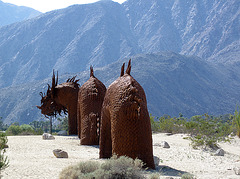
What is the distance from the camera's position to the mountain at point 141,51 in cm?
7650

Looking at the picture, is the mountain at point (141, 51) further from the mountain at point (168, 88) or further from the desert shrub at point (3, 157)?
the desert shrub at point (3, 157)

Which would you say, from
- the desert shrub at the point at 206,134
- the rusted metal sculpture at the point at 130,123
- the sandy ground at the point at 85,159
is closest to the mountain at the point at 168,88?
the desert shrub at the point at 206,134

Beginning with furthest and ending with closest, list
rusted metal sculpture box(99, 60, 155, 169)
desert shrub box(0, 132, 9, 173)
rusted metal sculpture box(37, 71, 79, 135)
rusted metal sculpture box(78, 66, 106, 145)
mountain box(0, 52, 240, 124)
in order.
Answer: mountain box(0, 52, 240, 124) < rusted metal sculpture box(37, 71, 79, 135) < rusted metal sculpture box(78, 66, 106, 145) < rusted metal sculpture box(99, 60, 155, 169) < desert shrub box(0, 132, 9, 173)

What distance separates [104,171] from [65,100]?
9610 millimetres

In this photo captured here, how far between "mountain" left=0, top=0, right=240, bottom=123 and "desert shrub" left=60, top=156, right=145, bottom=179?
60.9 metres

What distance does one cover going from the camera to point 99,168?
6.37 meters

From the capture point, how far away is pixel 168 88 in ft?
255

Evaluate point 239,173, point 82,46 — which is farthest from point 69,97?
point 82,46

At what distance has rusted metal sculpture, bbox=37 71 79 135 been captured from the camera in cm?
1539

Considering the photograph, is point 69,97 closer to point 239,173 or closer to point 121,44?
point 239,173

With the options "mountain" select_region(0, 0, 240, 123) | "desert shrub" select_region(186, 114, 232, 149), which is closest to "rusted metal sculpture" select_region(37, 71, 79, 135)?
"desert shrub" select_region(186, 114, 232, 149)

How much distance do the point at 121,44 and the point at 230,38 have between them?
118 ft

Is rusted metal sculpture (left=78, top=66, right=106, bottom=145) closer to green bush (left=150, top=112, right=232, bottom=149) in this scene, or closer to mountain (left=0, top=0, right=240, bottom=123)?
green bush (left=150, top=112, right=232, bottom=149)

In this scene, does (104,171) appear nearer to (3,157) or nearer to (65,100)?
(3,157)
